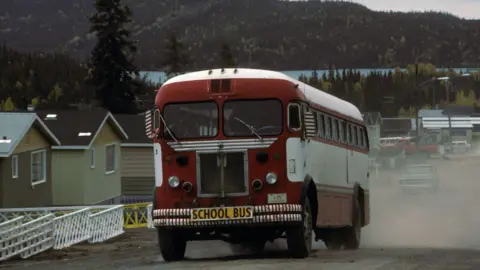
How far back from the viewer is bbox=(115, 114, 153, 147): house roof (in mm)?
54062

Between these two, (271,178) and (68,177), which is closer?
(271,178)

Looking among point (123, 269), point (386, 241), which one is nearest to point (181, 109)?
point (123, 269)

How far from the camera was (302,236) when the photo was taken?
15.3 metres

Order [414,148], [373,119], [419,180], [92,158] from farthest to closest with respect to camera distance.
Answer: [373,119] < [414,148] < [419,180] < [92,158]

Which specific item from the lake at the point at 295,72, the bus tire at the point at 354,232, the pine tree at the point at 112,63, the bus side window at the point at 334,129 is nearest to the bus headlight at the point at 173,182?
the bus side window at the point at 334,129

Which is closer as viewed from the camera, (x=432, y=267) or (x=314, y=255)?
(x=432, y=267)

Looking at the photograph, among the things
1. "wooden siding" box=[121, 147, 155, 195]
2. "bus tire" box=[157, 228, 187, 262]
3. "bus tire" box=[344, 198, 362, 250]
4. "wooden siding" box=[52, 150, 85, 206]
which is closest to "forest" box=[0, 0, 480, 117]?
Result: "bus tire" box=[344, 198, 362, 250]

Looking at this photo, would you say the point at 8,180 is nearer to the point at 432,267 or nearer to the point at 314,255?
the point at 314,255

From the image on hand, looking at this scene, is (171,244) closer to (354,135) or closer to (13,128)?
(354,135)

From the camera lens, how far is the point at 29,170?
37.0 m

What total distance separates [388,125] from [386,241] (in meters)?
120

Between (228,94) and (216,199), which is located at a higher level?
(228,94)

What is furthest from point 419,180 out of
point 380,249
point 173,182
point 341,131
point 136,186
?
point 173,182

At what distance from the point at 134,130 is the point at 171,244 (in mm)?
39762
